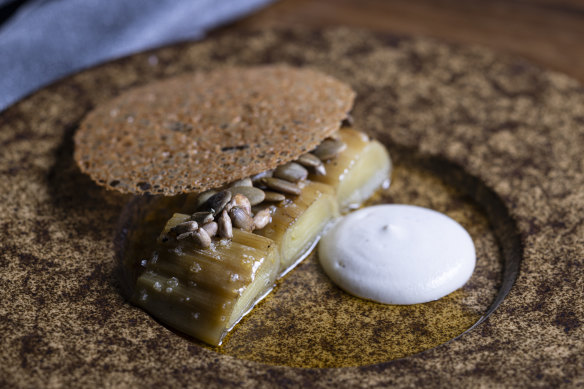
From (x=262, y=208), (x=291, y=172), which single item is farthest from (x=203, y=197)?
(x=291, y=172)

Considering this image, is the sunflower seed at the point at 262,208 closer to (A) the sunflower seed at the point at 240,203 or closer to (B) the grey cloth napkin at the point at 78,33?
(A) the sunflower seed at the point at 240,203

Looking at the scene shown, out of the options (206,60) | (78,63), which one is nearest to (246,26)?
(206,60)

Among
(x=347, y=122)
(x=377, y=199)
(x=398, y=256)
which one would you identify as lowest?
(x=377, y=199)

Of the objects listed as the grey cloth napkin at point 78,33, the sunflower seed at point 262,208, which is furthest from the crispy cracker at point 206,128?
the grey cloth napkin at point 78,33

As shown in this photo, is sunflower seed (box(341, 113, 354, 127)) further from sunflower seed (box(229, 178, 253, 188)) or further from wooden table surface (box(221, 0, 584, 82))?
wooden table surface (box(221, 0, 584, 82))

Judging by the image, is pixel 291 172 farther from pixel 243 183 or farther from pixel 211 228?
pixel 211 228

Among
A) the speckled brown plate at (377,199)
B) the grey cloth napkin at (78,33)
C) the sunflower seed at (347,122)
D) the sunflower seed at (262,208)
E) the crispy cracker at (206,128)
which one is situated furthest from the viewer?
the grey cloth napkin at (78,33)
